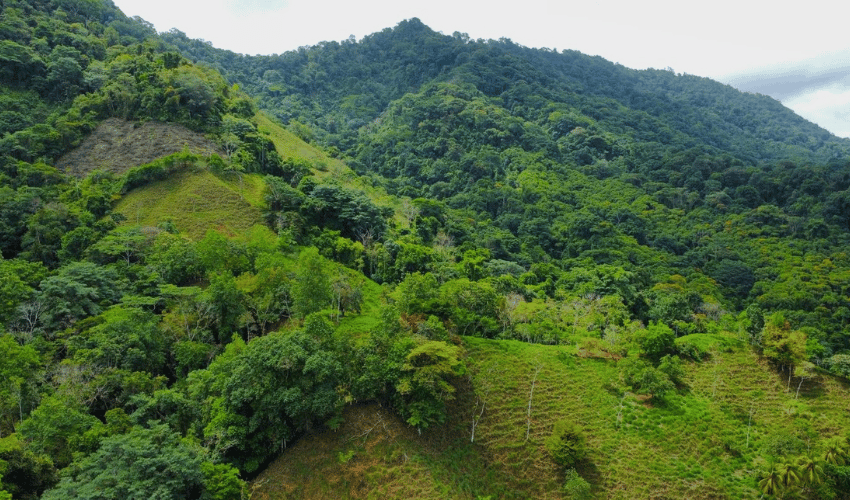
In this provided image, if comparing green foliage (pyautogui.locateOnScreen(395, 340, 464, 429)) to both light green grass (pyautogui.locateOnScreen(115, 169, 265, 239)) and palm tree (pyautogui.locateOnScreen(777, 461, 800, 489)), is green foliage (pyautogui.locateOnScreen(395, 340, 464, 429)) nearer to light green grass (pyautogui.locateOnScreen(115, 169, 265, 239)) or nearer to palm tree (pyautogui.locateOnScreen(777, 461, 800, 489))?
palm tree (pyautogui.locateOnScreen(777, 461, 800, 489))

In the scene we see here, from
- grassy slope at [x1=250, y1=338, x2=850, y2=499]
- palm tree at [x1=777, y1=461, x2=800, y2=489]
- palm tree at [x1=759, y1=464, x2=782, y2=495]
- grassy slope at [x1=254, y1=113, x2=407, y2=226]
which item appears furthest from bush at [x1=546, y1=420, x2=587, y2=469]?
grassy slope at [x1=254, y1=113, x2=407, y2=226]

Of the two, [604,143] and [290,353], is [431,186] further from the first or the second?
[290,353]

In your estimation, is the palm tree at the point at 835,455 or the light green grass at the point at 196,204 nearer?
the palm tree at the point at 835,455

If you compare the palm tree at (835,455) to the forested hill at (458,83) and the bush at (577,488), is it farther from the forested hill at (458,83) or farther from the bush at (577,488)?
the forested hill at (458,83)

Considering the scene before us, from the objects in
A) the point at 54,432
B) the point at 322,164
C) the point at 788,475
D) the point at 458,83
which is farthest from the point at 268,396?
the point at 458,83

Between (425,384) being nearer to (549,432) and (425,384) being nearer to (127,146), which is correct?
(549,432)

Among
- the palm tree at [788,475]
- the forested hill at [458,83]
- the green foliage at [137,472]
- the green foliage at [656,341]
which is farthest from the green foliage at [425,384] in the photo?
the forested hill at [458,83]

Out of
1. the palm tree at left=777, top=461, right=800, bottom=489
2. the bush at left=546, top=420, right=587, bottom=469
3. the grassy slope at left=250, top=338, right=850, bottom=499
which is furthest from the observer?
the bush at left=546, top=420, right=587, bottom=469

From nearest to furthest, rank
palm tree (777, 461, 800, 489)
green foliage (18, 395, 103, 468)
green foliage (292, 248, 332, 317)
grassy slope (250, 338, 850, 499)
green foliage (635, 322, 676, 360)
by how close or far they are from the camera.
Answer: green foliage (18, 395, 103, 468), palm tree (777, 461, 800, 489), grassy slope (250, 338, 850, 499), green foliage (292, 248, 332, 317), green foliage (635, 322, 676, 360)
